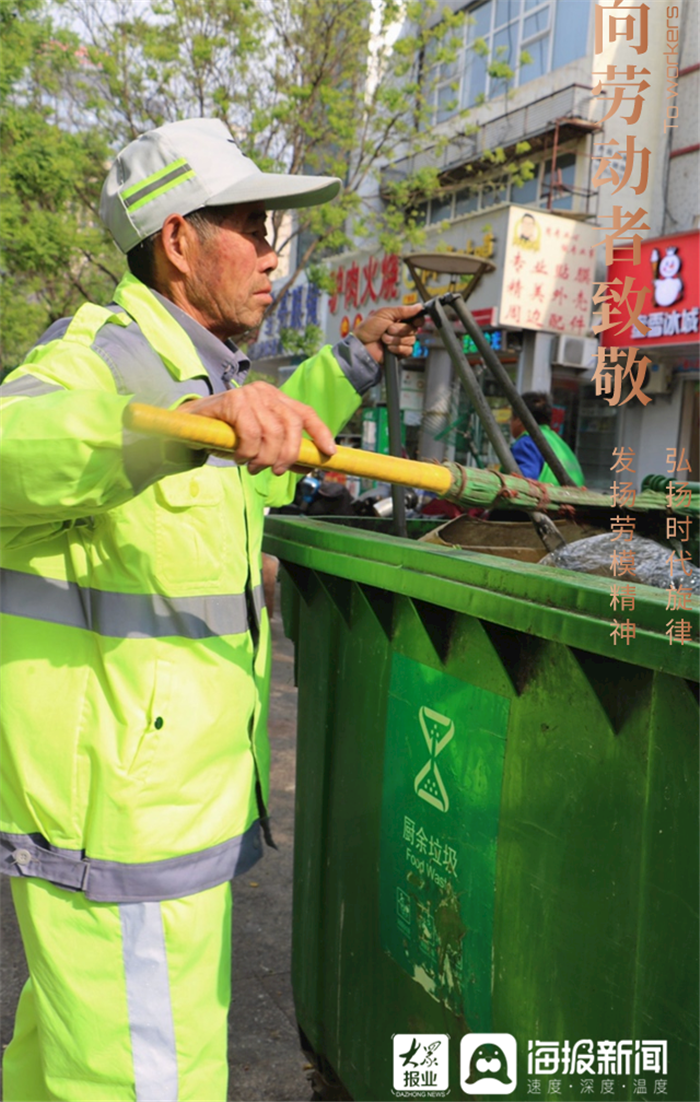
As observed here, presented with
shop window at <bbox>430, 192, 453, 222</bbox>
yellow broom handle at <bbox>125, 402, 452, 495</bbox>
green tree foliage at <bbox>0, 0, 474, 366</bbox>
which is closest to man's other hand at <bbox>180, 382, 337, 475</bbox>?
yellow broom handle at <bbox>125, 402, 452, 495</bbox>

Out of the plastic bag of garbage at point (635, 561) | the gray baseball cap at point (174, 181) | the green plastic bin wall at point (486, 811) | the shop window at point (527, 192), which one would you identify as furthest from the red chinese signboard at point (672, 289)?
the gray baseball cap at point (174, 181)

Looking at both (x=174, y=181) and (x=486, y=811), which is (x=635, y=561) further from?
(x=174, y=181)

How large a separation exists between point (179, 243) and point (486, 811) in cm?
105

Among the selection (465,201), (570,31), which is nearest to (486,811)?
(570,31)

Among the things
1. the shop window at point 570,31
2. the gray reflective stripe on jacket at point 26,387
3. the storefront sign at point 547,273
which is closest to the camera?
the gray reflective stripe on jacket at point 26,387

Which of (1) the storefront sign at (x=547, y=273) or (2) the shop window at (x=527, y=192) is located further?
(2) the shop window at (x=527, y=192)

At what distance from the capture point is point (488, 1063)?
1458 millimetres

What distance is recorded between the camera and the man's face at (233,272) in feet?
5.15

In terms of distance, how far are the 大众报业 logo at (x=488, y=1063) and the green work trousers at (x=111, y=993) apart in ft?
1.44

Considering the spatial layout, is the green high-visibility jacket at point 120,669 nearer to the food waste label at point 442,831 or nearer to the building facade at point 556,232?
the food waste label at point 442,831

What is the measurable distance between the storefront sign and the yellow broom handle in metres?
10.5

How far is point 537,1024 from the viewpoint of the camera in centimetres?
135

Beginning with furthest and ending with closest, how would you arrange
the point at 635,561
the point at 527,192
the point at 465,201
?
1. the point at 465,201
2. the point at 527,192
3. the point at 635,561

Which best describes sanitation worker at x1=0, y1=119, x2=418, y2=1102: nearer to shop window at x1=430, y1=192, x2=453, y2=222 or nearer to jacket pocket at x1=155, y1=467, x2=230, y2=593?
jacket pocket at x1=155, y1=467, x2=230, y2=593
